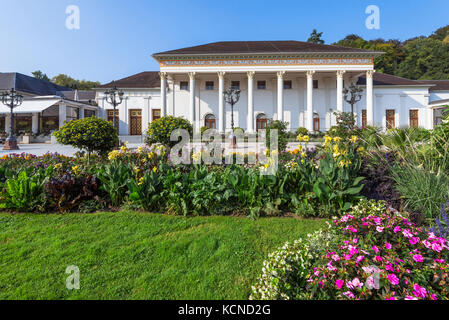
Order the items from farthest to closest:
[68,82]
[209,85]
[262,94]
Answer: [68,82]
[209,85]
[262,94]

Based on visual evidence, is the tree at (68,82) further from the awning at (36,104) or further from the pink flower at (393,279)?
the pink flower at (393,279)

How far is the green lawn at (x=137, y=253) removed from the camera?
6.81ft

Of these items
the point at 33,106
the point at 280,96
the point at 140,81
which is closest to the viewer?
the point at 33,106

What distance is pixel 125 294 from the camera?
202cm

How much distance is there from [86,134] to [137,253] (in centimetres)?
588

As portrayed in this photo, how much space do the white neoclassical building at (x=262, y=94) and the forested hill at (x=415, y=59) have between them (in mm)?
11140

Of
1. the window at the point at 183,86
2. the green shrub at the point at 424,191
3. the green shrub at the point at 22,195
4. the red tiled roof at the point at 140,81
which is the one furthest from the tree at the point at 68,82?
the green shrub at the point at 424,191

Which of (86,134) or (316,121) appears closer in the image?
(86,134)

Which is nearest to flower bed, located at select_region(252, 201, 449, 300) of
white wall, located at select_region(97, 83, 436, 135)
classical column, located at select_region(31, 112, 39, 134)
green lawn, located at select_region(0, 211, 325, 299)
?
green lawn, located at select_region(0, 211, 325, 299)

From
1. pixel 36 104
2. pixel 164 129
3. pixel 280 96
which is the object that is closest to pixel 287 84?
pixel 280 96

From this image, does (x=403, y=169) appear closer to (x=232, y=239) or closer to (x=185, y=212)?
(x=232, y=239)

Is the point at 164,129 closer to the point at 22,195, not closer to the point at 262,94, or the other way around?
the point at 22,195

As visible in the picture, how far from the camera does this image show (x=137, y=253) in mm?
2623
